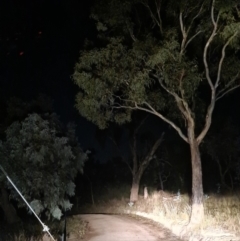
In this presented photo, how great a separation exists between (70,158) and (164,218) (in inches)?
179

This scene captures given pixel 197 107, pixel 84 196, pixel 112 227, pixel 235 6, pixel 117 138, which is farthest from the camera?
pixel 84 196

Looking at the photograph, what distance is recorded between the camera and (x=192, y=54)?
69.8 feet

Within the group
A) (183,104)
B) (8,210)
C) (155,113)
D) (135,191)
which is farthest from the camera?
(135,191)

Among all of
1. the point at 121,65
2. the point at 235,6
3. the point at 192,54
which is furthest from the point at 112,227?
the point at 235,6

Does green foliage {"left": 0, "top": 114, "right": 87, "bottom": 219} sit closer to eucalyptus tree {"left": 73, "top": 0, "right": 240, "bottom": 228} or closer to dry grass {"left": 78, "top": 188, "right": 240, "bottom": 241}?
eucalyptus tree {"left": 73, "top": 0, "right": 240, "bottom": 228}

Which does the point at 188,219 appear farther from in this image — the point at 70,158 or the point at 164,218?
the point at 70,158

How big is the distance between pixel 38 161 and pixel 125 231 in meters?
4.11

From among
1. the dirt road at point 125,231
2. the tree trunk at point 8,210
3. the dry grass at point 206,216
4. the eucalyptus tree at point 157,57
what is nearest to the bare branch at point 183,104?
the eucalyptus tree at point 157,57

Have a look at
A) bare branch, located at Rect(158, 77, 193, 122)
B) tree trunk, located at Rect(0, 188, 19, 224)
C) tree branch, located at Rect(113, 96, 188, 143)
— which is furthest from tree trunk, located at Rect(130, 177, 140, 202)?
bare branch, located at Rect(158, 77, 193, 122)

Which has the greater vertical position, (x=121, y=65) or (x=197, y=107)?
(x=121, y=65)

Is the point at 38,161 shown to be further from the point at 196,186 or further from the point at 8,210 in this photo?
the point at 8,210

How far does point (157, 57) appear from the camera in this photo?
17625 mm

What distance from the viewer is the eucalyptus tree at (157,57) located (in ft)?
60.0

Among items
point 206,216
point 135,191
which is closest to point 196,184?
point 206,216
